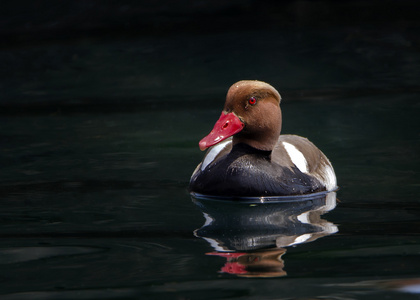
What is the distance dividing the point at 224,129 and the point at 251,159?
34 cm

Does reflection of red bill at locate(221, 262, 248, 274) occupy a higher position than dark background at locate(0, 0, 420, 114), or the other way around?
dark background at locate(0, 0, 420, 114)

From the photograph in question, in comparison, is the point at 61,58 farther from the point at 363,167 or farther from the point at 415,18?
the point at 363,167

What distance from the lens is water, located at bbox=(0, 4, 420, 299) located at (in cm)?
461

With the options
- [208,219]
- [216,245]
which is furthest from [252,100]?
[216,245]

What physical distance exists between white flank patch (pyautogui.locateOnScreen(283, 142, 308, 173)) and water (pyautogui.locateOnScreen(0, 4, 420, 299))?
36 cm

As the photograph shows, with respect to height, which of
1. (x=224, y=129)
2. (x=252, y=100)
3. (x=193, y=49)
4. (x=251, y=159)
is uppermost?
(x=193, y=49)

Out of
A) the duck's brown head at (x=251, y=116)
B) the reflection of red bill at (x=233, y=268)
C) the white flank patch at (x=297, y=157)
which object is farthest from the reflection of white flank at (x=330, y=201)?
the reflection of red bill at (x=233, y=268)

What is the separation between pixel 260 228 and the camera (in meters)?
5.70

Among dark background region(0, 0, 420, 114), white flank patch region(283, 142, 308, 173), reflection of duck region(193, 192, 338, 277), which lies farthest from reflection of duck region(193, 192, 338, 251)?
dark background region(0, 0, 420, 114)

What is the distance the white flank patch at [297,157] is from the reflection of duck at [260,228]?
0.89 feet

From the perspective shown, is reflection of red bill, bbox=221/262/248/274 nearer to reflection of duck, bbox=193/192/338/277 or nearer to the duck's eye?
reflection of duck, bbox=193/192/338/277

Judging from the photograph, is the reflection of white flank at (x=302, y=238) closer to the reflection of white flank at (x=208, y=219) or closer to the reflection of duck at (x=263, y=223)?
the reflection of duck at (x=263, y=223)

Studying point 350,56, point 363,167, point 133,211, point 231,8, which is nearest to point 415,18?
point 350,56

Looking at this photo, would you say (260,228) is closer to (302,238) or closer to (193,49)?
(302,238)
